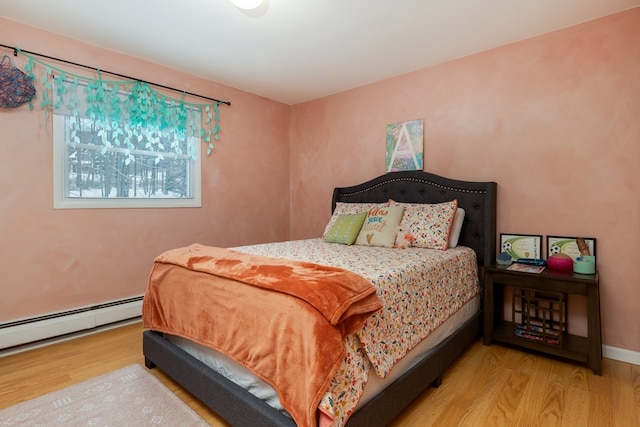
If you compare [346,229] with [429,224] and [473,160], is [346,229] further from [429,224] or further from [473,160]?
[473,160]

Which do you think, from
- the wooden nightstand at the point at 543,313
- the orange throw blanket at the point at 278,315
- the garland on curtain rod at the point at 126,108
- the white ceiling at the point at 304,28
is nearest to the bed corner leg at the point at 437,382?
the wooden nightstand at the point at 543,313

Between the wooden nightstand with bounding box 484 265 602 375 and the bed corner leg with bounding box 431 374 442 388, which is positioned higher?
the wooden nightstand with bounding box 484 265 602 375

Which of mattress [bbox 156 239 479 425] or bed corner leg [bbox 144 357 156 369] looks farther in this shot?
bed corner leg [bbox 144 357 156 369]

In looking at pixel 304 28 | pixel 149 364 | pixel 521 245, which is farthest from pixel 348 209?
pixel 149 364

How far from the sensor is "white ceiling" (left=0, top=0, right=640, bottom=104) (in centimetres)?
213

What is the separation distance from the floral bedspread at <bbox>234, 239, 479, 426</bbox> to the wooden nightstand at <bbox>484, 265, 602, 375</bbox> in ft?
0.82

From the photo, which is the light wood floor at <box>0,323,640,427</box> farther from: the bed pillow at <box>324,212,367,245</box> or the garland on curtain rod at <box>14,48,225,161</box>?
the garland on curtain rod at <box>14,48,225,161</box>

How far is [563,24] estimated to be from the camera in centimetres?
234

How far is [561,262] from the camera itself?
7.36 ft

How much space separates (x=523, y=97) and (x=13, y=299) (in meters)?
4.07

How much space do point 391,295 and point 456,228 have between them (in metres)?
1.38

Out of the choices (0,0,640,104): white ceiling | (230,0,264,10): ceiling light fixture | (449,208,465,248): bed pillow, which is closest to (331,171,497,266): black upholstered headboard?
(449,208,465,248): bed pillow

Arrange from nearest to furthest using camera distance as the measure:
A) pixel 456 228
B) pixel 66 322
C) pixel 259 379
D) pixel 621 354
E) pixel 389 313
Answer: pixel 259 379 → pixel 389 313 → pixel 621 354 → pixel 66 322 → pixel 456 228

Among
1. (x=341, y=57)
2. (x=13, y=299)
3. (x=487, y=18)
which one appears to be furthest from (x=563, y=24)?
(x=13, y=299)
